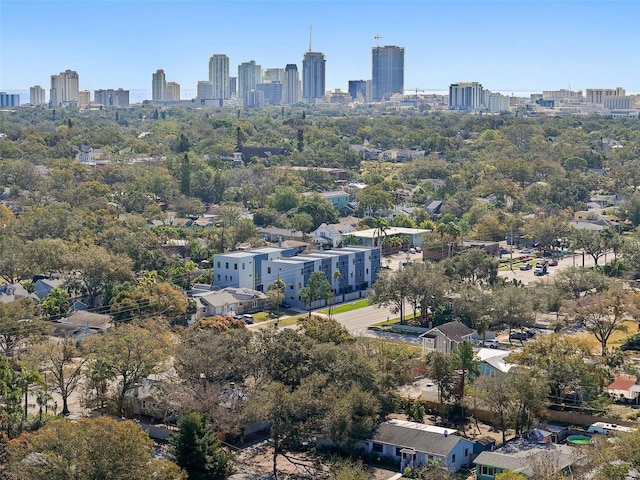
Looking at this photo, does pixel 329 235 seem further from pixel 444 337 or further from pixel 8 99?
pixel 8 99

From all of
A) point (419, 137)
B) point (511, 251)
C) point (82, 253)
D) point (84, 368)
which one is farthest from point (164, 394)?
point (419, 137)

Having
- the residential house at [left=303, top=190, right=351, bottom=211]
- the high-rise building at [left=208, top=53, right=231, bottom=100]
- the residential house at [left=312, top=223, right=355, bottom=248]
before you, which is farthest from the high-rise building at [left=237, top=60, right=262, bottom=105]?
the residential house at [left=312, top=223, right=355, bottom=248]

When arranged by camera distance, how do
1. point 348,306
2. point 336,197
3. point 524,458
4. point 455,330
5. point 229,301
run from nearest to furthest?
1. point 524,458
2. point 455,330
3. point 229,301
4. point 348,306
5. point 336,197

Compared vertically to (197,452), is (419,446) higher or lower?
lower

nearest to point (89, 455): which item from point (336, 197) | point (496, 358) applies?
point (496, 358)

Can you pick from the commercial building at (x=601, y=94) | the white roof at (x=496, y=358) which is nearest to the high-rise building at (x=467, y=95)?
the commercial building at (x=601, y=94)

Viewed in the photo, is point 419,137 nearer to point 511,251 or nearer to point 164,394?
point 511,251
